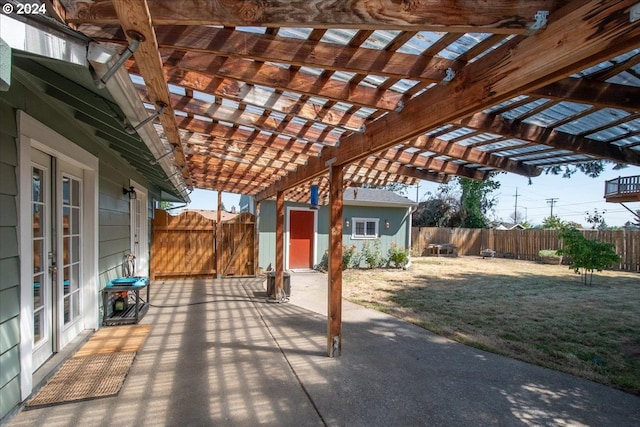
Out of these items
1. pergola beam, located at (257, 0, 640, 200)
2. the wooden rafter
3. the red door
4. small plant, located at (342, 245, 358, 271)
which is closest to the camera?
Answer: pergola beam, located at (257, 0, 640, 200)

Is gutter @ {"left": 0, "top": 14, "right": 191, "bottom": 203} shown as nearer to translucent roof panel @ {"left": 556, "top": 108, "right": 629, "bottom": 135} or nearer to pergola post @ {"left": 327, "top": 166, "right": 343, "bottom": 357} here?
pergola post @ {"left": 327, "top": 166, "right": 343, "bottom": 357}

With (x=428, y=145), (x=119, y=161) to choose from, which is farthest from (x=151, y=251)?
(x=428, y=145)

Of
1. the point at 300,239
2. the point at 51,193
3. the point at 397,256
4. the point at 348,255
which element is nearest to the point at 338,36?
the point at 51,193

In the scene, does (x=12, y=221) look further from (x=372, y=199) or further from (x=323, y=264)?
(x=372, y=199)

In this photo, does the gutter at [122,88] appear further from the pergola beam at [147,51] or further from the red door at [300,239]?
the red door at [300,239]

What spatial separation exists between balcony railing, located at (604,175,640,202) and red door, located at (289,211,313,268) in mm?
13556

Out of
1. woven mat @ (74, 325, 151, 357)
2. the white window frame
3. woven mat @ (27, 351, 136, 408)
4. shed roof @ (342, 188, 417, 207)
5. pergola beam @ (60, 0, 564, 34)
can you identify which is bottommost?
woven mat @ (74, 325, 151, 357)

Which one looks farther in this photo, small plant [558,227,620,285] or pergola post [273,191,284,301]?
small plant [558,227,620,285]

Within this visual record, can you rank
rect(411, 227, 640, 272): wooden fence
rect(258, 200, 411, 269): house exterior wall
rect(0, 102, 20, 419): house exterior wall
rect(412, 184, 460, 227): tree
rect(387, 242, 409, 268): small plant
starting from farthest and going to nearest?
rect(412, 184, 460, 227): tree
rect(411, 227, 640, 272): wooden fence
rect(387, 242, 409, 268): small plant
rect(258, 200, 411, 269): house exterior wall
rect(0, 102, 20, 419): house exterior wall

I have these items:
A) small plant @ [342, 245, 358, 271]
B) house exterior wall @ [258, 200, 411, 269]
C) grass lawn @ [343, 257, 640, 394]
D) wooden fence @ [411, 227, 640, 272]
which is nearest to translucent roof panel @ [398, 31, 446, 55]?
grass lawn @ [343, 257, 640, 394]

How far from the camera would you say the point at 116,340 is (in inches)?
157

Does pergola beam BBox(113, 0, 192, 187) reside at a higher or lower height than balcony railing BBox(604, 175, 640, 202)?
lower

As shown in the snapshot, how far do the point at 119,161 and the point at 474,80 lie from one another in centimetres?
531

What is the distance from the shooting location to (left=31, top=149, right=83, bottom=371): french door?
117 inches
